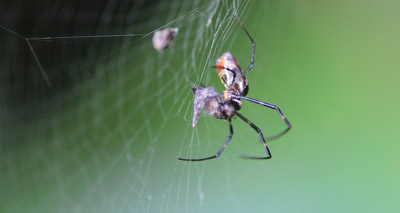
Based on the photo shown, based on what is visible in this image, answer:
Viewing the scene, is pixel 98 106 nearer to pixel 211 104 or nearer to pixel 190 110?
pixel 190 110

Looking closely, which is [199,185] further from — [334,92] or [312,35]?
[312,35]

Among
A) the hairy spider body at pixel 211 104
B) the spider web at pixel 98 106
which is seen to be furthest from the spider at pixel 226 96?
the spider web at pixel 98 106

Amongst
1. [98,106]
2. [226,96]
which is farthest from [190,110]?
[98,106]

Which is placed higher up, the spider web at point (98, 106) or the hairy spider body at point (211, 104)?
the spider web at point (98, 106)

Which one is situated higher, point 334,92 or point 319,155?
point 334,92

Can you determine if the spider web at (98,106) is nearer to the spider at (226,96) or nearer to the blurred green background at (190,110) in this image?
the blurred green background at (190,110)

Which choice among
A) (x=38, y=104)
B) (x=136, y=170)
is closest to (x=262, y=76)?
(x=136, y=170)

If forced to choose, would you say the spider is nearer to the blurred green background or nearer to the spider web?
the blurred green background

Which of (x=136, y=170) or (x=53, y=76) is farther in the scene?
(x=53, y=76)
